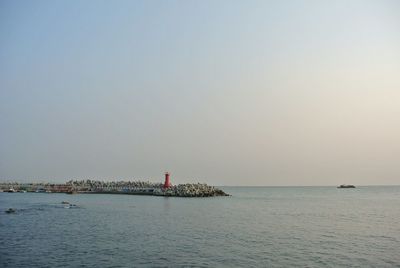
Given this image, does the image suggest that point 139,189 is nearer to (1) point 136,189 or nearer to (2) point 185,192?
(1) point 136,189

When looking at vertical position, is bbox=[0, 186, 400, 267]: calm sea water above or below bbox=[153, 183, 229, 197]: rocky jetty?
below

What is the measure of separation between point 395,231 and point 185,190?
Answer: 47.1m

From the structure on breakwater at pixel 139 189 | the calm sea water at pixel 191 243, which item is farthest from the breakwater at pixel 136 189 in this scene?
the calm sea water at pixel 191 243

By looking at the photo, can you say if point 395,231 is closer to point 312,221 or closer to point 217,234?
point 312,221

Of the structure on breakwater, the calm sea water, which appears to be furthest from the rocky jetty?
the calm sea water

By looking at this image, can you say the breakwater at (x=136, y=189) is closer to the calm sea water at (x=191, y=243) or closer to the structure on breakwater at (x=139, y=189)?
the structure on breakwater at (x=139, y=189)

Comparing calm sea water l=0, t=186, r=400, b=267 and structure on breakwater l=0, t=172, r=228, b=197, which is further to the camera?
structure on breakwater l=0, t=172, r=228, b=197

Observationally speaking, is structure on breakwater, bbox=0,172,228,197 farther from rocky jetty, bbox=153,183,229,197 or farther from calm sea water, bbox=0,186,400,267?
calm sea water, bbox=0,186,400,267

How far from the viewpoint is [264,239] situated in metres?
23.3

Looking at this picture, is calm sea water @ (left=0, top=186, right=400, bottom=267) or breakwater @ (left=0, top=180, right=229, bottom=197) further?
breakwater @ (left=0, top=180, right=229, bottom=197)

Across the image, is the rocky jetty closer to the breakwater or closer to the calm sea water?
the breakwater

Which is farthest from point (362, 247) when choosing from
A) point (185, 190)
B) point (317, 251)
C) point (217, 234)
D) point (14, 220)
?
point (185, 190)

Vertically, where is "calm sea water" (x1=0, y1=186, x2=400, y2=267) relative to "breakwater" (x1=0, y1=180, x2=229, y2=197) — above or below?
below

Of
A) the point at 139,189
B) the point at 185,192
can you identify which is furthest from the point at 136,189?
the point at 185,192
